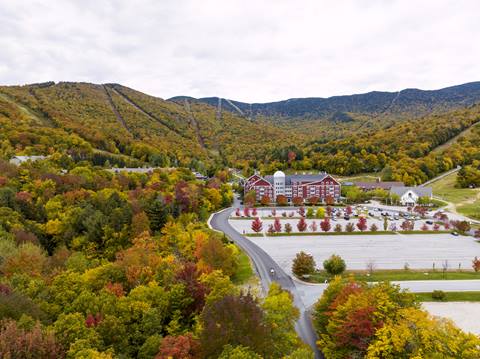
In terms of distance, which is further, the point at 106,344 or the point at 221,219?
the point at 221,219

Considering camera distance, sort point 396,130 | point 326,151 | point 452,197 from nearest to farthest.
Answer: point 452,197 → point 326,151 → point 396,130

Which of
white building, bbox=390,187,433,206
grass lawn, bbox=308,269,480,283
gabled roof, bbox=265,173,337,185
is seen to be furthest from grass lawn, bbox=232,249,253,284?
white building, bbox=390,187,433,206

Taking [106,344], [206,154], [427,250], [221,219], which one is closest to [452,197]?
[427,250]

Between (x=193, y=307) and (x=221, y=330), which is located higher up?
(x=221, y=330)

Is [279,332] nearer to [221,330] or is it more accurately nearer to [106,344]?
[221,330]

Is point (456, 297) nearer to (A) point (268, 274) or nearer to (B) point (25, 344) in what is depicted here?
(A) point (268, 274)

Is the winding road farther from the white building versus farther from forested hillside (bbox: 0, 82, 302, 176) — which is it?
forested hillside (bbox: 0, 82, 302, 176)

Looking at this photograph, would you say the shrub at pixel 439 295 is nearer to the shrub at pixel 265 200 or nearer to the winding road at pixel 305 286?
the winding road at pixel 305 286
